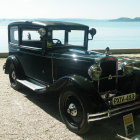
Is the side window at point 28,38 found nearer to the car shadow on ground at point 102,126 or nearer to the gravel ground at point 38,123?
the gravel ground at point 38,123

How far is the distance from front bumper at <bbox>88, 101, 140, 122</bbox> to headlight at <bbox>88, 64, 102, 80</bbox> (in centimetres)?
72

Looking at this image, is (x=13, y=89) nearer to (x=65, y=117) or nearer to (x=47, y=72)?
(x=47, y=72)

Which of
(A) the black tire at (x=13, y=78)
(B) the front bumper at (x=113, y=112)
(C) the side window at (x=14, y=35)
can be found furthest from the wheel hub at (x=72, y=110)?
(C) the side window at (x=14, y=35)

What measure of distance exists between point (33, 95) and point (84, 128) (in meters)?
2.84

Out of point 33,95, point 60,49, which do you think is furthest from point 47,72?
point 33,95

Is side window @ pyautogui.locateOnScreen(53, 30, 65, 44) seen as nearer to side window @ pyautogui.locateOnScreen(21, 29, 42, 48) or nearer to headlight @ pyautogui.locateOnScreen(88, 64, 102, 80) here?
side window @ pyautogui.locateOnScreen(21, 29, 42, 48)

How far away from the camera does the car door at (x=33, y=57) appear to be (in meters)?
6.03

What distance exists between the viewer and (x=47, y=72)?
593 centimetres

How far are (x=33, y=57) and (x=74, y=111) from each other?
91.6 inches

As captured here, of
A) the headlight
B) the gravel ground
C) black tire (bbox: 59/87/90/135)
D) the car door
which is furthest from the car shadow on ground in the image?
the headlight

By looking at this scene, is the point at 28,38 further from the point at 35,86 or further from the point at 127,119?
the point at 127,119

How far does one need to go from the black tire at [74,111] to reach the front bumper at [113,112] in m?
0.19


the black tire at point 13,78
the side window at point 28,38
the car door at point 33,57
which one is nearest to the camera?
the car door at point 33,57

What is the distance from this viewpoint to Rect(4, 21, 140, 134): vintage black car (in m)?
4.35
